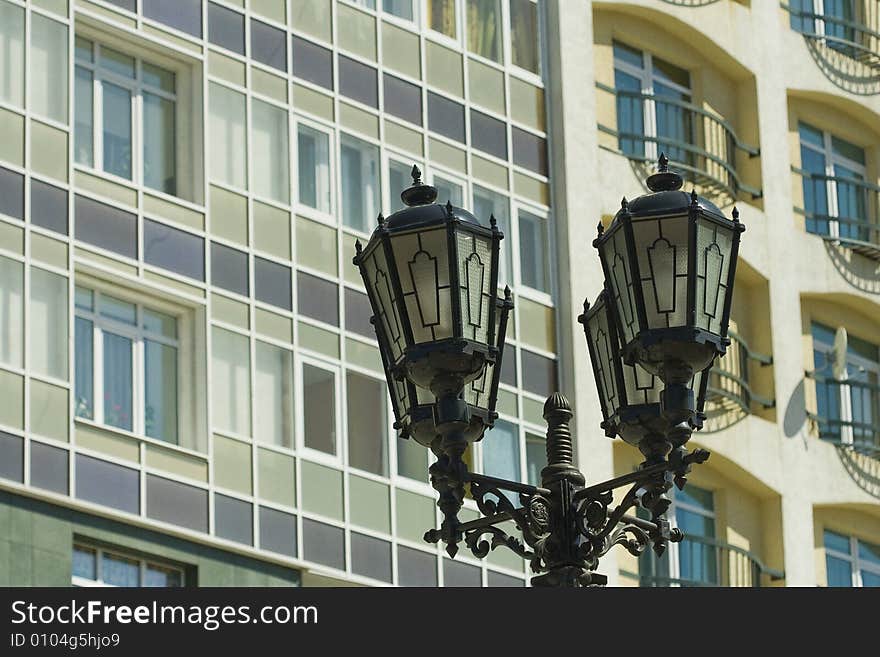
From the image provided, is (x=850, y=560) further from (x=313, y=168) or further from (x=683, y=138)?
(x=313, y=168)

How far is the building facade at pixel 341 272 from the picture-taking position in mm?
31375

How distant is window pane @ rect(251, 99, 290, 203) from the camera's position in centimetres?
3431

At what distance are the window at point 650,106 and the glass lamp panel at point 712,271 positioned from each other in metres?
23.7

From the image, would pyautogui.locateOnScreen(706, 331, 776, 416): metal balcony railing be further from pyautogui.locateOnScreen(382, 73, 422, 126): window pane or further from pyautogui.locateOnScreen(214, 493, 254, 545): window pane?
pyautogui.locateOnScreen(214, 493, 254, 545): window pane

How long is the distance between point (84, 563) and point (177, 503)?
1491 mm

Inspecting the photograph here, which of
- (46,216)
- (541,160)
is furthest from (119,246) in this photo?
(541,160)

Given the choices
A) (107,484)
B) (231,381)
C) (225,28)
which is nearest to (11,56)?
(225,28)

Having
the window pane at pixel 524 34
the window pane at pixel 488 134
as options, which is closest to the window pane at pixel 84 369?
the window pane at pixel 488 134

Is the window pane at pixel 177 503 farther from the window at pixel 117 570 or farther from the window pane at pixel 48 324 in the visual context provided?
the window pane at pixel 48 324

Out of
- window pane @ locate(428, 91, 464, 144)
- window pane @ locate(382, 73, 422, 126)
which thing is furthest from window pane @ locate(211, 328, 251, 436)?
window pane @ locate(428, 91, 464, 144)

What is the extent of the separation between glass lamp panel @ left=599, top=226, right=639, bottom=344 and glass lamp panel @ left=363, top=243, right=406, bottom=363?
1.19 m
